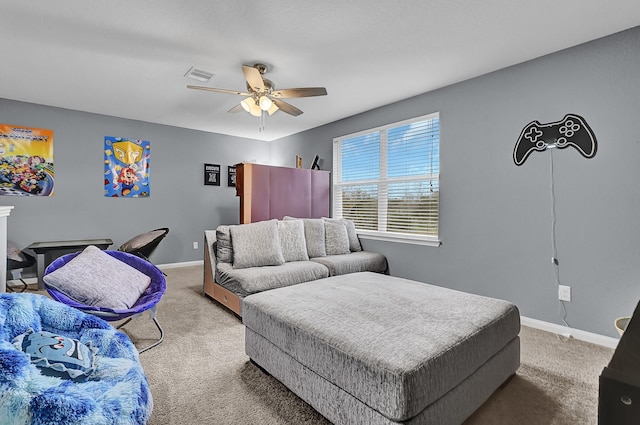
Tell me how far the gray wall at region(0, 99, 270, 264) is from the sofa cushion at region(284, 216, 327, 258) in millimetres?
2624

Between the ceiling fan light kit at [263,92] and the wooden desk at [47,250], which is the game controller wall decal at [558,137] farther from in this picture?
the wooden desk at [47,250]

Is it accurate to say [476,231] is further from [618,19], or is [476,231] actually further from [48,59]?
[48,59]

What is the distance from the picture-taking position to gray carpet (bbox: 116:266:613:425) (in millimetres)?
1616

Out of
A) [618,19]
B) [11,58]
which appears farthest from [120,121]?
[618,19]

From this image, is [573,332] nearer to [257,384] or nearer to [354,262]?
[354,262]

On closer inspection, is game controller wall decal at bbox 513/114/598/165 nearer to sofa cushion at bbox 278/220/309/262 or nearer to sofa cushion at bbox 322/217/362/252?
sofa cushion at bbox 322/217/362/252

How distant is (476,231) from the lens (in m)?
3.31

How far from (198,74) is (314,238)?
2240 millimetres

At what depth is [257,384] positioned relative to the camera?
1904 mm

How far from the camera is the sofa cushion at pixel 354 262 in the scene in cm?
358

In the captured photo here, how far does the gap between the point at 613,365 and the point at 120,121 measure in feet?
19.4

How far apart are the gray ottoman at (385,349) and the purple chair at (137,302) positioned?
2.49 feet

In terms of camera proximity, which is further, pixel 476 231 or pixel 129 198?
pixel 129 198

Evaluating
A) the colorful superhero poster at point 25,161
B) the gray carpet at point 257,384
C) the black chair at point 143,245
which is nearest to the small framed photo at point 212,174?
the black chair at point 143,245
